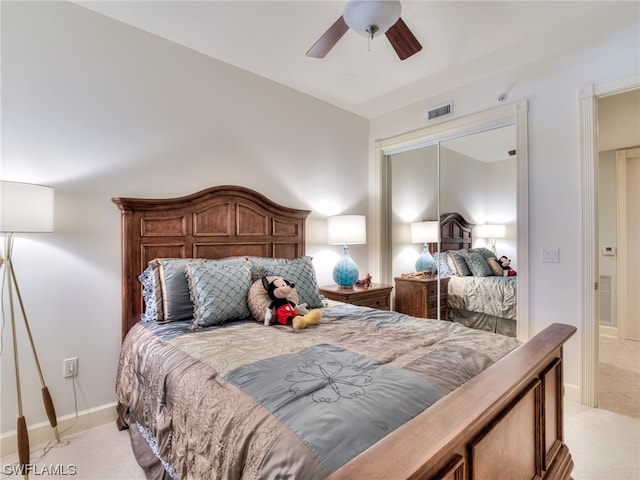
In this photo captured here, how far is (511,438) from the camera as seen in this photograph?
3.86 ft

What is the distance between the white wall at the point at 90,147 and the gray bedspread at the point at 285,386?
0.50 metres

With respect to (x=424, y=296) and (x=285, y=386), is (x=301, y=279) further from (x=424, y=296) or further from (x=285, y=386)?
(x=424, y=296)

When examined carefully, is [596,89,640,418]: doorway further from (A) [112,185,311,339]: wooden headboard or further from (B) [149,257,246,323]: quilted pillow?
(B) [149,257,246,323]: quilted pillow

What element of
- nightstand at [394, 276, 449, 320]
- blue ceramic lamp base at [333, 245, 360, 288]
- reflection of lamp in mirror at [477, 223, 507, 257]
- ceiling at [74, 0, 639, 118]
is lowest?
nightstand at [394, 276, 449, 320]

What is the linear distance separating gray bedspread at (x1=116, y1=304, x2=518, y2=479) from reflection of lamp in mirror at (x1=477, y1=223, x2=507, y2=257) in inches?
58.5

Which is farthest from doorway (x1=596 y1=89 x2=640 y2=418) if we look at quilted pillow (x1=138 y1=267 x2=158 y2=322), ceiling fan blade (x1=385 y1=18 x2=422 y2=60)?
quilted pillow (x1=138 y1=267 x2=158 y2=322)

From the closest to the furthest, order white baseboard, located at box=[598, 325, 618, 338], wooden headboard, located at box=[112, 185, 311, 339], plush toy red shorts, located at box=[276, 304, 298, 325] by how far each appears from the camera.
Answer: plush toy red shorts, located at box=[276, 304, 298, 325]
wooden headboard, located at box=[112, 185, 311, 339]
white baseboard, located at box=[598, 325, 618, 338]

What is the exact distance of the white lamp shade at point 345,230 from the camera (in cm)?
342

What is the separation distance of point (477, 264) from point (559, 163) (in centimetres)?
111

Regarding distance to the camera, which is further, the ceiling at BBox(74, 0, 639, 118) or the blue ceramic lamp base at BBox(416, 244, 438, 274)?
→ the blue ceramic lamp base at BBox(416, 244, 438, 274)

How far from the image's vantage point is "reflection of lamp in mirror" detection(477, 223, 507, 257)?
9.98 ft

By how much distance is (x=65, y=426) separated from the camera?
2.14m

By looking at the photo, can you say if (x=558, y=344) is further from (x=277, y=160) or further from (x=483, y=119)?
(x=277, y=160)

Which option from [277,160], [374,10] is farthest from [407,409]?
[277,160]
